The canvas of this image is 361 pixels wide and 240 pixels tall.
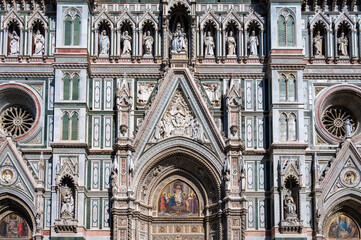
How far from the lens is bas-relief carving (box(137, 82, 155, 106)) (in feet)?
101

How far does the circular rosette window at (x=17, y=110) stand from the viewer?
30.6 meters

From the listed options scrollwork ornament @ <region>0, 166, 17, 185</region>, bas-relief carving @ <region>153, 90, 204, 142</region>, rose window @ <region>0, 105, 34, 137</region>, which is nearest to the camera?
scrollwork ornament @ <region>0, 166, 17, 185</region>

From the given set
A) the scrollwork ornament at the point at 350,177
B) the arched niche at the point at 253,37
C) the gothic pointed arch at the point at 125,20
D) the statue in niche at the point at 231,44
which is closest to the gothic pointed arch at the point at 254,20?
the arched niche at the point at 253,37

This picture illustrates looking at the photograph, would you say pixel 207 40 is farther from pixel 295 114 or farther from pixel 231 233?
pixel 231 233

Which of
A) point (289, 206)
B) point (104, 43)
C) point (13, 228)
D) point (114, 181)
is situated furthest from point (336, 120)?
point (13, 228)

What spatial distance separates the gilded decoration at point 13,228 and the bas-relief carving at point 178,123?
18.7ft

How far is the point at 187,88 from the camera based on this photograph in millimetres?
30547

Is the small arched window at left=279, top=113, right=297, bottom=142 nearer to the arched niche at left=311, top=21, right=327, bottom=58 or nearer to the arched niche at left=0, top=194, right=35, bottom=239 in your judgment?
the arched niche at left=311, top=21, right=327, bottom=58

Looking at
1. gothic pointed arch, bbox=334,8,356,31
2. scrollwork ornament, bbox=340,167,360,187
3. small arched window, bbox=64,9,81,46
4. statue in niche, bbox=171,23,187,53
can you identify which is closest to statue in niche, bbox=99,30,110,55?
small arched window, bbox=64,9,81,46

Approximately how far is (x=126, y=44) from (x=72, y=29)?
6.96ft

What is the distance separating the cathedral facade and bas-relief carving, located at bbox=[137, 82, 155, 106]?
1.6 inches

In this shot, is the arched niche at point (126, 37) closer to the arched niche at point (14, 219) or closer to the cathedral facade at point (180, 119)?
the cathedral facade at point (180, 119)

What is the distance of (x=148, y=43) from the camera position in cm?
3131

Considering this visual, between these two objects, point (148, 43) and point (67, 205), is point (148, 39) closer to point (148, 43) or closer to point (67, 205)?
point (148, 43)
